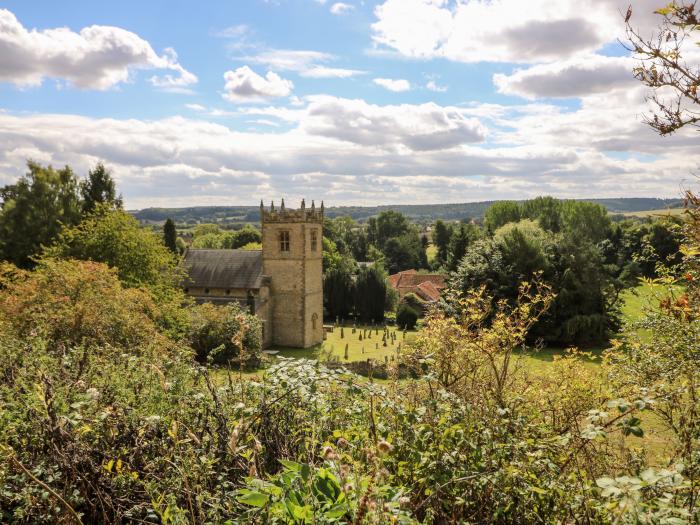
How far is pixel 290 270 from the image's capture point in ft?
117

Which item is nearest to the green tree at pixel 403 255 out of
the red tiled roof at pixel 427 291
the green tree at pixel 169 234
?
the red tiled roof at pixel 427 291

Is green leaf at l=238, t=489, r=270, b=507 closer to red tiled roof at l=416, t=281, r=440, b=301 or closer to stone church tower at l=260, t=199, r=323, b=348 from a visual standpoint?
stone church tower at l=260, t=199, r=323, b=348

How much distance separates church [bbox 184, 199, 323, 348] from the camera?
35.2 m

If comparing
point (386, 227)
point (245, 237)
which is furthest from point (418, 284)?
point (386, 227)

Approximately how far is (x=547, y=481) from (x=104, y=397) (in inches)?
152

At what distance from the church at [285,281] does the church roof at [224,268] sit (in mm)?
86

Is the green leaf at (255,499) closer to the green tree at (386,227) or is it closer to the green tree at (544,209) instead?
the green tree at (544,209)

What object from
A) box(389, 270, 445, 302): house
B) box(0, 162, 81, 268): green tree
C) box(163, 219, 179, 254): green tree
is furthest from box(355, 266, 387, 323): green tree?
box(0, 162, 81, 268): green tree

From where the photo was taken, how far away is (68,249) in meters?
24.5

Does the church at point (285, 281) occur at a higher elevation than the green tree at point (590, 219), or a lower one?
lower

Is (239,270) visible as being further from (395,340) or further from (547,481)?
(547,481)

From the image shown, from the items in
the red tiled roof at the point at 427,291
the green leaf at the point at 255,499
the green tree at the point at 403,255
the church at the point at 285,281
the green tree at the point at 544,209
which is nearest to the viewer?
the green leaf at the point at 255,499

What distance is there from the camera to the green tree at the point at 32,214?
2984 centimetres

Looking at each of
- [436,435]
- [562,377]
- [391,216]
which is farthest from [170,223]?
[391,216]
